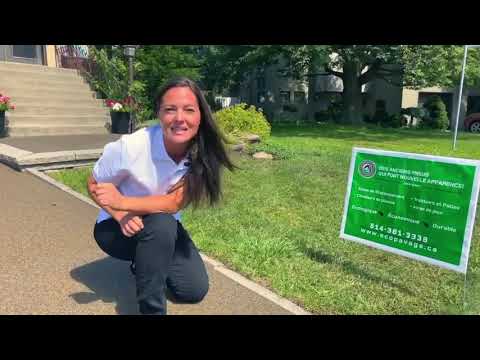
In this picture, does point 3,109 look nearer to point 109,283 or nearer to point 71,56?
point 71,56

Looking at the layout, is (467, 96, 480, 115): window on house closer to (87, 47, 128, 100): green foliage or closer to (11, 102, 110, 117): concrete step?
(87, 47, 128, 100): green foliage

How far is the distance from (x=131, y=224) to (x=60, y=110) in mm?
9675

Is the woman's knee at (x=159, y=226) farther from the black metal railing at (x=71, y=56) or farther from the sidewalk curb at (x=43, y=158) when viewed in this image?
the black metal railing at (x=71, y=56)

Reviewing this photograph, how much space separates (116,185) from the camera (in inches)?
108

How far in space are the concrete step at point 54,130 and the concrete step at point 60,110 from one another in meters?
0.54

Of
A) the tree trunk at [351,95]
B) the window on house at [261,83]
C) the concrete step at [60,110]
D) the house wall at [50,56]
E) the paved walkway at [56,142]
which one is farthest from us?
the window on house at [261,83]

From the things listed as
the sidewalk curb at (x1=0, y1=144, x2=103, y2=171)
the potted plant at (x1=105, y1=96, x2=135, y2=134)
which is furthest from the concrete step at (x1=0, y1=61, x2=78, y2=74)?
the sidewalk curb at (x1=0, y1=144, x2=103, y2=171)

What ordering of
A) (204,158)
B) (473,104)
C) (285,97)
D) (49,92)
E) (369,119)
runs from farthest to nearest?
(473,104) < (285,97) < (369,119) < (49,92) < (204,158)

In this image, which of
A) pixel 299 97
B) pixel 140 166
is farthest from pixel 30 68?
pixel 299 97

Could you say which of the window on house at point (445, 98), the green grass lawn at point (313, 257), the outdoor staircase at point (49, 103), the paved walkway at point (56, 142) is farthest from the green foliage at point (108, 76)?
the window on house at point (445, 98)

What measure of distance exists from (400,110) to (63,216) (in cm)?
2897

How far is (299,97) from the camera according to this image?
3109 cm

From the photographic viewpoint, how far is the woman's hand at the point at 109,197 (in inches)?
103
